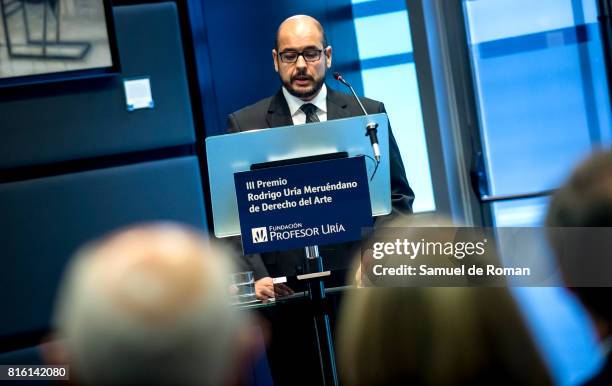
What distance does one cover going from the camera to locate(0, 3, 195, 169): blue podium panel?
369cm

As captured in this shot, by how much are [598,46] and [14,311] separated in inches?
110

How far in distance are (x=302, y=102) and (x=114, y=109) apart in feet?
3.71

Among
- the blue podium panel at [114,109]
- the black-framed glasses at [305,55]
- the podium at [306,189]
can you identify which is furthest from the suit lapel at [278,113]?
the blue podium panel at [114,109]

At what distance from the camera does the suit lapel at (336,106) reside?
2909 mm

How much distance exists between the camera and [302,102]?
296cm

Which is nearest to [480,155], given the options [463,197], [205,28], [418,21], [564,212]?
[463,197]

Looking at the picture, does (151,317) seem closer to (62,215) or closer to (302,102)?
(302,102)

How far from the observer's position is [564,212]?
2.84 feet

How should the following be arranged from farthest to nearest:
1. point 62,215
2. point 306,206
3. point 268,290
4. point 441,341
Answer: point 62,215 → point 268,290 → point 306,206 → point 441,341

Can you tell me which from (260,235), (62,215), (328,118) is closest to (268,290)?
(260,235)

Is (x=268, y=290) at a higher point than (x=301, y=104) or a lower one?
lower

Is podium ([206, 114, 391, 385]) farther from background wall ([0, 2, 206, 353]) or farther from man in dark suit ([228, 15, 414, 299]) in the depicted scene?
background wall ([0, 2, 206, 353])

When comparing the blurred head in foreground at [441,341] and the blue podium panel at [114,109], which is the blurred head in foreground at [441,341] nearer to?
the blurred head in foreground at [441,341]

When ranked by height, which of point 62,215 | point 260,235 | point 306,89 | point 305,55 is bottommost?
point 260,235
